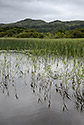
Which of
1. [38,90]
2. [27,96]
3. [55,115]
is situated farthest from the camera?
[38,90]

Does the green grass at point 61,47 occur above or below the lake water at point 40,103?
above

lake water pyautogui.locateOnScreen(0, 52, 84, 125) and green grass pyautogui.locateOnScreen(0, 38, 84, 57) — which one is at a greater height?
green grass pyautogui.locateOnScreen(0, 38, 84, 57)

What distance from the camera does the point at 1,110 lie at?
158 inches

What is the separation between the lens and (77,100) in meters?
4.36

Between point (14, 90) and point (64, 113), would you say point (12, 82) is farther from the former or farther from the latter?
point (64, 113)

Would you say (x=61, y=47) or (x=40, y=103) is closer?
(x=40, y=103)

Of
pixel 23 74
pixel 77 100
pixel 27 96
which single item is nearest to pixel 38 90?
pixel 27 96

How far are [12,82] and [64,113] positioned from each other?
104 inches

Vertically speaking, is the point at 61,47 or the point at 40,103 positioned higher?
the point at 61,47

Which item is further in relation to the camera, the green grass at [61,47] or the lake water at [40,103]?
the green grass at [61,47]

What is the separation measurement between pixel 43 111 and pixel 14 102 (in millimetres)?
Answer: 882

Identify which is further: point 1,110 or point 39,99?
point 39,99

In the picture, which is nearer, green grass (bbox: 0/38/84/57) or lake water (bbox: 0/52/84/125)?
lake water (bbox: 0/52/84/125)

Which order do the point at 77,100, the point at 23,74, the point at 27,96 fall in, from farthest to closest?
the point at 23,74, the point at 27,96, the point at 77,100
